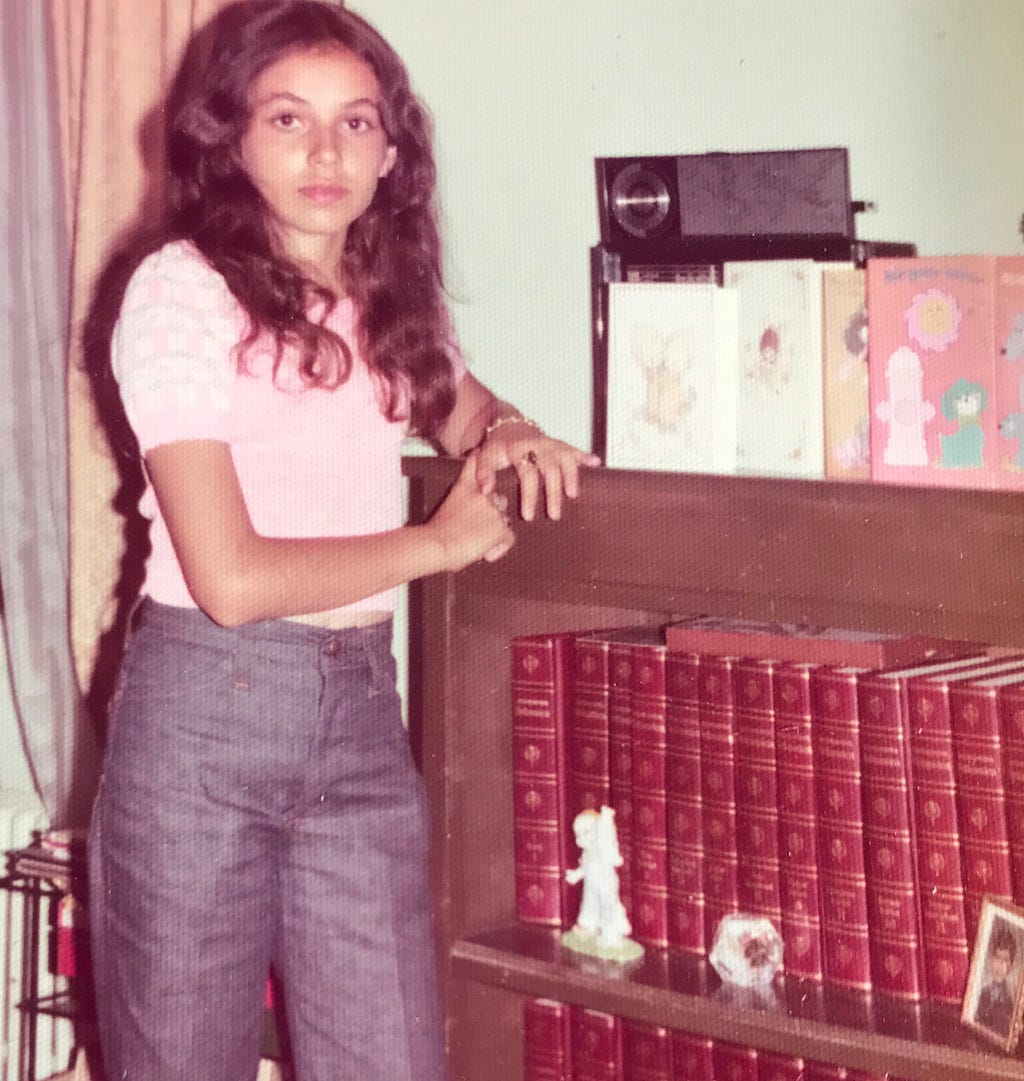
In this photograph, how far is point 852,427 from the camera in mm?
1318

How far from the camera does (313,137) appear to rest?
1.35 metres

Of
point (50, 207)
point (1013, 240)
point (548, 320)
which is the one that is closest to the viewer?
point (1013, 240)

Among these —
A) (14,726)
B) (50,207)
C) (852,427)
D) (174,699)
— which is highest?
(50,207)

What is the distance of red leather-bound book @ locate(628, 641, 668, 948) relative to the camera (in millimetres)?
1450

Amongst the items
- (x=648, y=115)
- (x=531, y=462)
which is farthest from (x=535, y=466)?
(x=648, y=115)

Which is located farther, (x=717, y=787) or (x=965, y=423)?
(x=717, y=787)

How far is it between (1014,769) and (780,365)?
434 millimetres

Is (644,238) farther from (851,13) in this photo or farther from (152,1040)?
(152,1040)

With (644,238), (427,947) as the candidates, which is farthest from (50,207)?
(427,947)

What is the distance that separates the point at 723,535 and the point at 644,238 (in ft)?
1.20

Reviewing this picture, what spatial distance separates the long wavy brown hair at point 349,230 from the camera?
1349 millimetres

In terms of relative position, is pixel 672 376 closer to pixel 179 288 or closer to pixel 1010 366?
pixel 1010 366

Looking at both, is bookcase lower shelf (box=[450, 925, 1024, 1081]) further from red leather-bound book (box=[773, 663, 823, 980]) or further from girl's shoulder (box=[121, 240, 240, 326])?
girl's shoulder (box=[121, 240, 240, 326])

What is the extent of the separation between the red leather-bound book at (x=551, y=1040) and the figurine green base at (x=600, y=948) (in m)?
0.10
